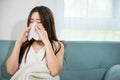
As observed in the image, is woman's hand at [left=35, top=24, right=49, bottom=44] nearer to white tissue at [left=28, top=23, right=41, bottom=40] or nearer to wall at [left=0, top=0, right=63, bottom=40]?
white tissue at [left=28, top=23, right=41, bottom=40]

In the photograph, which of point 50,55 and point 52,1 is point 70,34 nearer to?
point 52,1

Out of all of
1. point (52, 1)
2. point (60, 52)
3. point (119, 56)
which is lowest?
point (119, 56)

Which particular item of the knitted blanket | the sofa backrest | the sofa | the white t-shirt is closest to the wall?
the sofa

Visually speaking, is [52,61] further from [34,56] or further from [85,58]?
[85,58]

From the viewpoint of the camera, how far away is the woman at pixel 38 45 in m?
1.43

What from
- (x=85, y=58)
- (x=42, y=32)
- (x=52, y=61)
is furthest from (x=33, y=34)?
(x=85, y=58)

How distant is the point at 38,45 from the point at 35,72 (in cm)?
26

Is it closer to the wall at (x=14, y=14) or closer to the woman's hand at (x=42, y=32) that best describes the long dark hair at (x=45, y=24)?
the woman's hand at (x=42, y=32)

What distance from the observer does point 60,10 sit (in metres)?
2.01

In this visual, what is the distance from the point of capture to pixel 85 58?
1.92 meters

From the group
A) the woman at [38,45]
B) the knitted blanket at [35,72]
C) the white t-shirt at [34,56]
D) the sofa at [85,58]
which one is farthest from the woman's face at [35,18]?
the sofa at [85,58]

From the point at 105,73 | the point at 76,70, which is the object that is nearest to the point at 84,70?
the point at 76,70

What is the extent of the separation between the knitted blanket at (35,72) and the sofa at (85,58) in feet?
1.70

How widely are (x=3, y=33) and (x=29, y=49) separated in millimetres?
607
